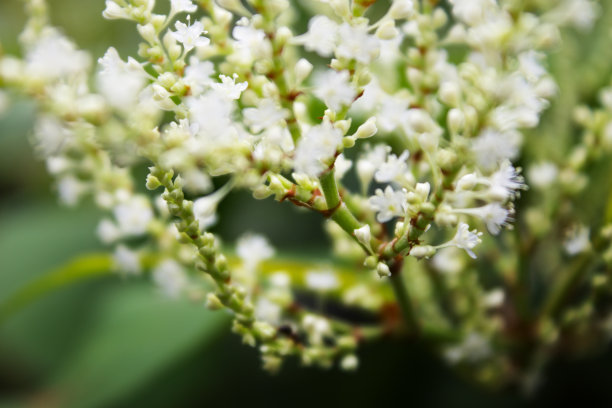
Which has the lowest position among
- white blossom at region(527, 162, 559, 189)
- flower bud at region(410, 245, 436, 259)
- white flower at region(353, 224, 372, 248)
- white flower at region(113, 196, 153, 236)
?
flower bud at region(410, 245, 436, 259)

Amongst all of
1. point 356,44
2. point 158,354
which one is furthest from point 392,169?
point 158,354

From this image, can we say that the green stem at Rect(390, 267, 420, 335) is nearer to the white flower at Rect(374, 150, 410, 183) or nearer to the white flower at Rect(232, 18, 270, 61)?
the white flower at Rect(374, 150, 410, 183)

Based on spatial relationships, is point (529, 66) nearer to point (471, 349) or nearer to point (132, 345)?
point (471, 349)

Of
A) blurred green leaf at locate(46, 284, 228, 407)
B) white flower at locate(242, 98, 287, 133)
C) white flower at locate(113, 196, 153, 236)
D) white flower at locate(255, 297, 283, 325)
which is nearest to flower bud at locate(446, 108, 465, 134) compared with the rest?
white flower at locate(242, 98, 287, 133)

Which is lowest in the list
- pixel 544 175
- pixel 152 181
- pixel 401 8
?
pixel 152 181

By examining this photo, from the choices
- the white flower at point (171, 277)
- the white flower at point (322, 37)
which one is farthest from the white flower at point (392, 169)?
the white flower at point (171, 277)

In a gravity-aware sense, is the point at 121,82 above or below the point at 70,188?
below
